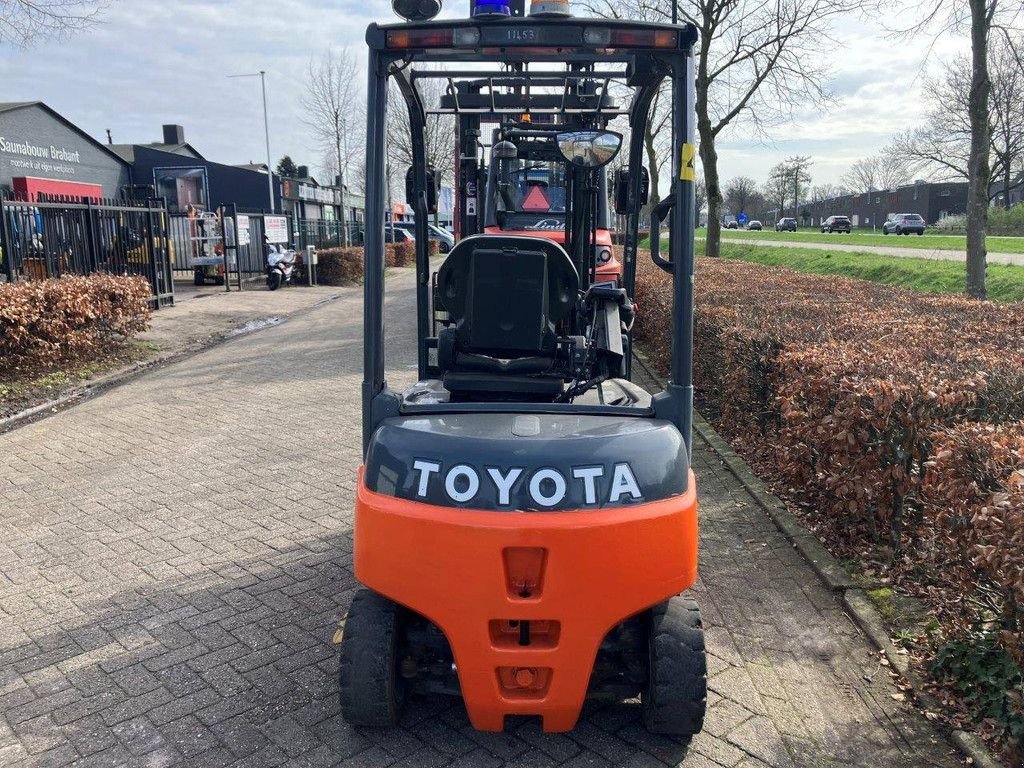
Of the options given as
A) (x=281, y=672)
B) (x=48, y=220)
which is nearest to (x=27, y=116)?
(x=48, y=220)

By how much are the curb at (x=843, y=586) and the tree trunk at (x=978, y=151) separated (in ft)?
18.5

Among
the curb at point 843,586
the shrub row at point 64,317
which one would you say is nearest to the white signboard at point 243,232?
the shrub row at point 64,317

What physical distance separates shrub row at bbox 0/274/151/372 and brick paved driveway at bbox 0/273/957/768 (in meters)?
2.59

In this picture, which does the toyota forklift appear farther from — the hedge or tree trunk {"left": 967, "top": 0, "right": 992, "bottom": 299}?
tree trunk {"left": 967, "top": 0, "right": 992, "bottom": 299}

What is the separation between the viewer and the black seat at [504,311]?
3.26m

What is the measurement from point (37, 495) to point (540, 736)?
179 inches

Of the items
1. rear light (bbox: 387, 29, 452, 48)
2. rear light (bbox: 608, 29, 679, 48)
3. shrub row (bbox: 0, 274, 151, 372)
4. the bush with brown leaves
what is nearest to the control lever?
rear light (bbox: 608, 29, 679, 48)

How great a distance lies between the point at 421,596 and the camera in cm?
285

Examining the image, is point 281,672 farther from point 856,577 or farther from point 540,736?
point 856,577

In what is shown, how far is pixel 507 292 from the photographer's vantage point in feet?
10.8

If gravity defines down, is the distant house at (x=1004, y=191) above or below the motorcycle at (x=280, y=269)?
above

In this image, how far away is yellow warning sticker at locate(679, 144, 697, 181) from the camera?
302 cm

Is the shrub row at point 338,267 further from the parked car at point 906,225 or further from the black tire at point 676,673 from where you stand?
the parked car at point 906,225

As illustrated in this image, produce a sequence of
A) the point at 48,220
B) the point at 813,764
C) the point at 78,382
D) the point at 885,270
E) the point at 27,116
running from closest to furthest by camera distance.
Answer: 1. the point at 813,764
2. the point at 78,382
3. the point at 48,220
4. the point at 885,270
5. the point at 27,116
